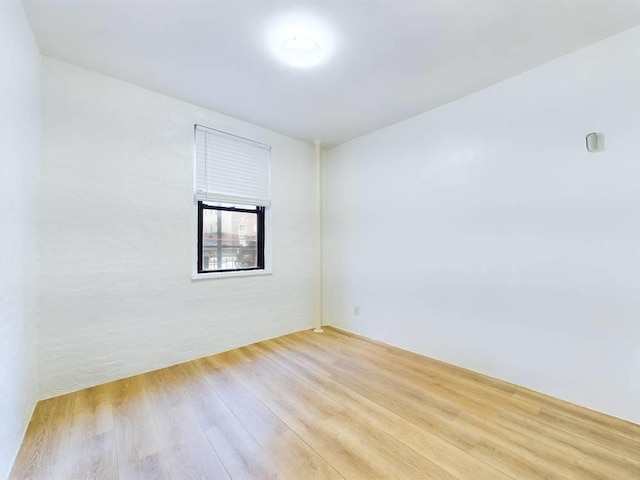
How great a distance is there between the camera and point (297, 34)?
1.87 metres

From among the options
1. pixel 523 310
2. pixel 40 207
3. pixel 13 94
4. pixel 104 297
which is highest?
pixel 13 94

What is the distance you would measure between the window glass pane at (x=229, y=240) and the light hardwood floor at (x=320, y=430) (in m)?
1.14

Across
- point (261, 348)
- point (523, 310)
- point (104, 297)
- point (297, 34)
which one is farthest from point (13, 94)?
point (523, 310)

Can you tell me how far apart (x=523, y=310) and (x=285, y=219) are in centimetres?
266

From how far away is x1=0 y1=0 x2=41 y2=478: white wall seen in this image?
1411 millimetres

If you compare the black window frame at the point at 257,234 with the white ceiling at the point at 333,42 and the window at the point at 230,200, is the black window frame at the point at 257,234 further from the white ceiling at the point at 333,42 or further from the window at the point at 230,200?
the white ceiling at the point at 333,42

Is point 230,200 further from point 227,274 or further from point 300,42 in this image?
point 300,42

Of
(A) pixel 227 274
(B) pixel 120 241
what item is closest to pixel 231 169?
(A) pixel 227 274

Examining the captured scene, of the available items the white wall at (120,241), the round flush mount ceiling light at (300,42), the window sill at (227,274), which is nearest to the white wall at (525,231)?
the window sill at (227,274)

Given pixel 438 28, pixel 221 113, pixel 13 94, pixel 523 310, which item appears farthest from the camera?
pixel 221 113

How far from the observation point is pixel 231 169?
3.13 m

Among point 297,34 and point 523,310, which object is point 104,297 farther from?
point 523,310

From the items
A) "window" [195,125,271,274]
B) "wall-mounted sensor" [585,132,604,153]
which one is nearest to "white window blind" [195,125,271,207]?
"window" [195,125,271,274]

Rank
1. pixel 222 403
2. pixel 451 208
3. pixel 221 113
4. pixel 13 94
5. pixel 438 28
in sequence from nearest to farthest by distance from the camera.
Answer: pixel 13 94
pixel 438 28
pixel 222 403
pixel 451 208
pixel 221 113
